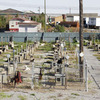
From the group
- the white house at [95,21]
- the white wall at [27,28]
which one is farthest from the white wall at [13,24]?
the white house at [95,21]

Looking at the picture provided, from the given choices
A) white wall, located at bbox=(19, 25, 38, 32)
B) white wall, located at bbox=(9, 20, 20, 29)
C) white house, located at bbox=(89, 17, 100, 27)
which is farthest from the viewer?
white house, located at bbox=(89, 17, 100, 27)

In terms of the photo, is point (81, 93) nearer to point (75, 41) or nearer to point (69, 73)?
point (69, 73)

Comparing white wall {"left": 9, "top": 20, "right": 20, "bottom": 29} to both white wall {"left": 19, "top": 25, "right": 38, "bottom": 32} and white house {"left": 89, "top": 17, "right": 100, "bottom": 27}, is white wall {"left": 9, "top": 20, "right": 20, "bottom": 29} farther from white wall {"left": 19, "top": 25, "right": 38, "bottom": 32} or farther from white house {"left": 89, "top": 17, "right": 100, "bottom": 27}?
white house {"left": 89, "top": 17, "right": 100, "bottom": 27}

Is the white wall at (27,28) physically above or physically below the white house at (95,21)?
below

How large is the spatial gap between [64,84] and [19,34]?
2622 centimetres

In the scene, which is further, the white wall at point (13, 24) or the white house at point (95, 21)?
the white house at point (95, 21)

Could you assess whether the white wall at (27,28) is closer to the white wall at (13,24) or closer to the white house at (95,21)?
the white wall at (13,24)

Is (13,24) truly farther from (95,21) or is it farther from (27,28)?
(95,21)

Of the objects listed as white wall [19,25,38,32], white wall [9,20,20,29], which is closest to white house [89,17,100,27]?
white wall [19,25,38,32]

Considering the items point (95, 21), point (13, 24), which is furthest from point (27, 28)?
point (95, 21)

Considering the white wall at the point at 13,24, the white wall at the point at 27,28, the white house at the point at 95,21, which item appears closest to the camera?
the white wall at the point at 27,28

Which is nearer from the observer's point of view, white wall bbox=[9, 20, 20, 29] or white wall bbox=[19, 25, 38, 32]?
white wall bbox=[19, 25, 38, 32]

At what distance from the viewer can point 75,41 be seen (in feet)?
126

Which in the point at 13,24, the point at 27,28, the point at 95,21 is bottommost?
the point at 27,28
